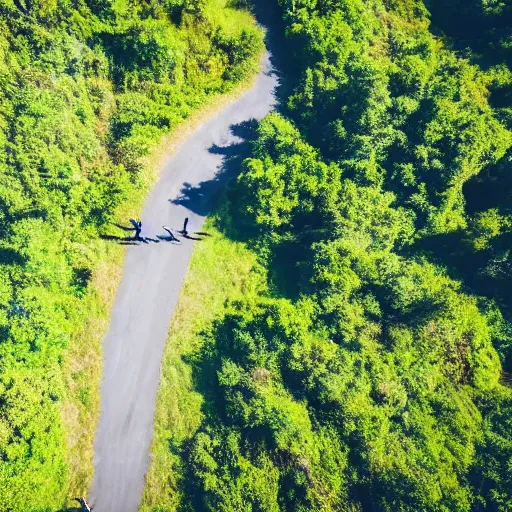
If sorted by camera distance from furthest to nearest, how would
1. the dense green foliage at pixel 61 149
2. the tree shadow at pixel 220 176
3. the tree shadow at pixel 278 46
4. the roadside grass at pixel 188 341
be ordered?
the tree shadow at pixel 278 46 < the tree shadow at pixel 220 176 < the roadside grass at pixel 188 341 < the dense green foliage at pixel 61 149

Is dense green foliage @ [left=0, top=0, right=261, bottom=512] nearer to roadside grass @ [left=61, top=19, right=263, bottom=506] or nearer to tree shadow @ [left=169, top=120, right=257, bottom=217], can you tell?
roadside grass @ [left=61, top=19, right=263, bottom=506]

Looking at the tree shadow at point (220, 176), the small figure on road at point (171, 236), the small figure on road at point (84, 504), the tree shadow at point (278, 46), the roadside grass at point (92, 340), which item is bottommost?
the small figure on road at point (84, 504)

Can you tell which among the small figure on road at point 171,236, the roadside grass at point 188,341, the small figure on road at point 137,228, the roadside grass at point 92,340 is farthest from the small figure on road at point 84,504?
the small figure on road at point 171,236

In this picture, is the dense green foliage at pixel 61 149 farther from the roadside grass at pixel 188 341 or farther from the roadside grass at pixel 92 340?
the roadside grass at pixel 188 341

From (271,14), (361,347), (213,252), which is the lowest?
(361,347)

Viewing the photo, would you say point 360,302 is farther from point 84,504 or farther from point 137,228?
point 84,504

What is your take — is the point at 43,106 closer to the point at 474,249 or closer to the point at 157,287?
the point at 157,287

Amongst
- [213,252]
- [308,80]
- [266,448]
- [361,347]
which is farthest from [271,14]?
[266,448]
